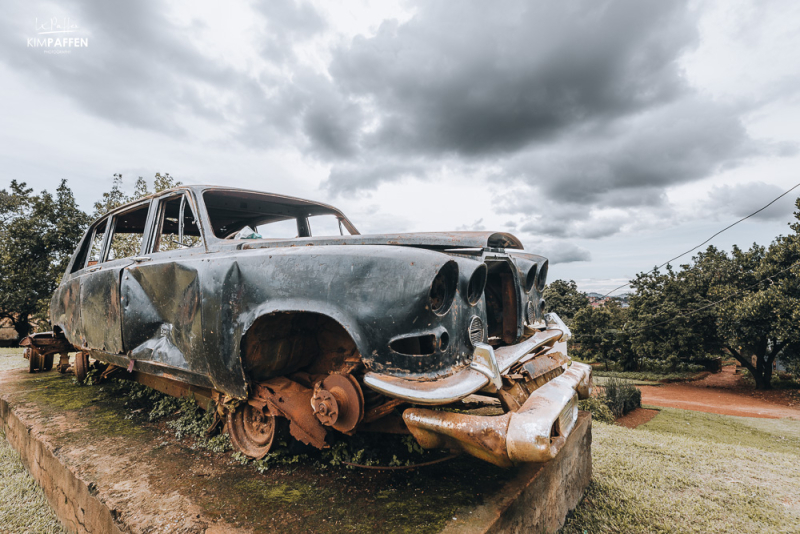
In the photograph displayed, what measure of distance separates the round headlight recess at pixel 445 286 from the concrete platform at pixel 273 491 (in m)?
0.94

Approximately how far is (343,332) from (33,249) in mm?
21727

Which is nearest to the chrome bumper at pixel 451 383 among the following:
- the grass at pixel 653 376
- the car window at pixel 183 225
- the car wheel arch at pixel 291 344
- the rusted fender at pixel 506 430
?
the rusted fender at pixel 506 430

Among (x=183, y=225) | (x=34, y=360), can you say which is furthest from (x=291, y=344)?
(x=34, y=360)

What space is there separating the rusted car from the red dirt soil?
53.7 ft

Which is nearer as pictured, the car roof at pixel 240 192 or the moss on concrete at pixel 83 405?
the car roof at pixel 240 192

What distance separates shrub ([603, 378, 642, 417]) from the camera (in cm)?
1191

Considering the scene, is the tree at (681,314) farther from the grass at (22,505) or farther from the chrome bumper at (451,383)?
the grass at (22,505)

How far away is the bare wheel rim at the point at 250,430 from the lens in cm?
246

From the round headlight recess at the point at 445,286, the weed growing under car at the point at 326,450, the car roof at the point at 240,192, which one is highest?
the car roof at the point at 240,192

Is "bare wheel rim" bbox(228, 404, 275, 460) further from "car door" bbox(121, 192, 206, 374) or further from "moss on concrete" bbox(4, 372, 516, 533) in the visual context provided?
"car door" bbox(121, 192, 206, 374)

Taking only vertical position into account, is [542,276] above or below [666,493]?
above

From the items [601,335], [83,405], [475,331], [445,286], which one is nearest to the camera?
[445,286]

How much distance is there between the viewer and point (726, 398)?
1755 centimetres

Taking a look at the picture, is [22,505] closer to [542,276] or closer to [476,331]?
[476,331]
